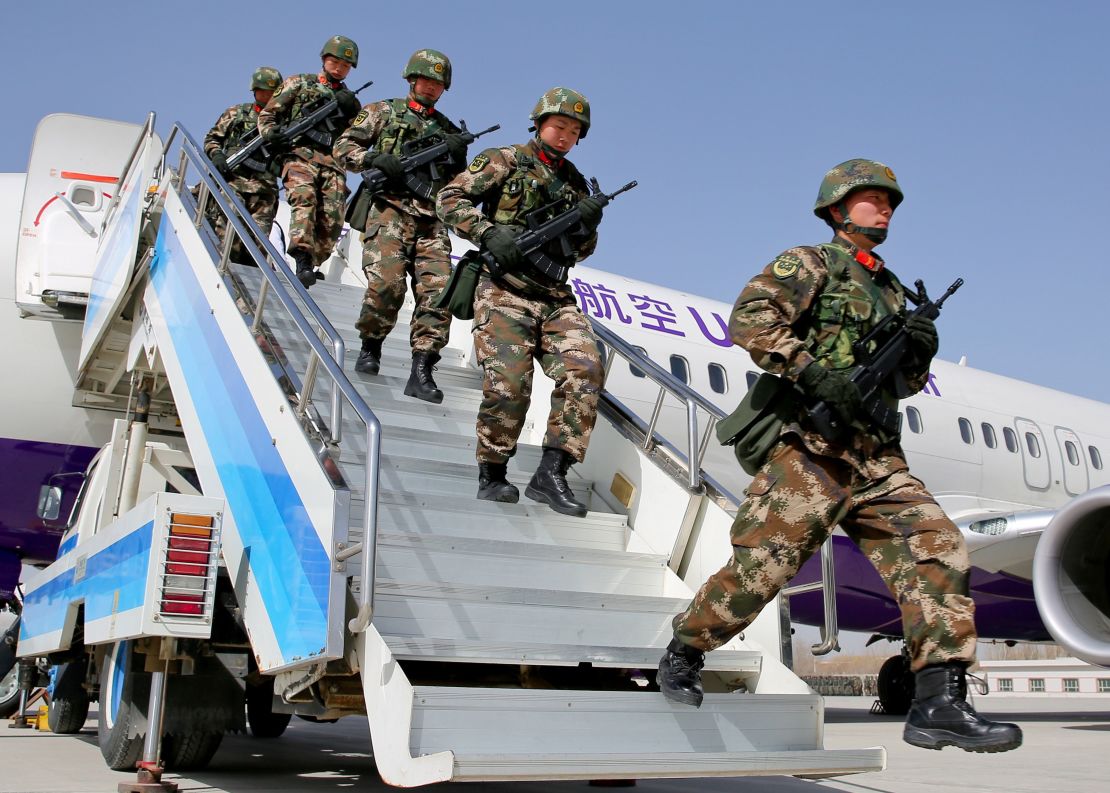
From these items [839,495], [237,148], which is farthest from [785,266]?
[237,148]

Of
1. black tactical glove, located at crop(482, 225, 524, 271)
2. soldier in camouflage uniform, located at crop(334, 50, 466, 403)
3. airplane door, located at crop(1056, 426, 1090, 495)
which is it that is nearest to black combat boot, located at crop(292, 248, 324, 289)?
soldier in camouflage uniform, located at crop(334, 50, 466, 403)

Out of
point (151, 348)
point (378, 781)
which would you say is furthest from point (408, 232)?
point (378, 781)

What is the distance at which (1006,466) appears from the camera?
1208 cm

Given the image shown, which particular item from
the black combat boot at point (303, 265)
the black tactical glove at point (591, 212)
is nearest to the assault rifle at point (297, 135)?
the black combat boot at point (303, 265)

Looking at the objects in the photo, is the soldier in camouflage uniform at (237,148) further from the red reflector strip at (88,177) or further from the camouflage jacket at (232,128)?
Answer: the red reflector strip at (88,177)

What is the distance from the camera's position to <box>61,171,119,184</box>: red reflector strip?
28.3 ft

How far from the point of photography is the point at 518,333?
4.96m

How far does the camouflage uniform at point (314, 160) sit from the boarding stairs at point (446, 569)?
154 centimetres

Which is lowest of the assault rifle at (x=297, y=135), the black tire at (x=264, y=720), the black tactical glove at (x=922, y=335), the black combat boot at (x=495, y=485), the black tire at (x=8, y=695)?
the black tire at (x=8, y=695)

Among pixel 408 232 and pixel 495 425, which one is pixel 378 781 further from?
pixel 408 232

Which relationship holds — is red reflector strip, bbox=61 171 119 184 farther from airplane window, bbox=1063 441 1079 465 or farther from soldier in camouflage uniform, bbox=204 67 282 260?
airplane window, bbox=1063 441 1079 465

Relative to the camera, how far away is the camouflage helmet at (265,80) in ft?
28.9

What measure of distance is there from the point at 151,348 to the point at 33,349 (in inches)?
80.1

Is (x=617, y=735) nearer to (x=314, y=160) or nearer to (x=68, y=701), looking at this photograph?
(x=314, y=160)
